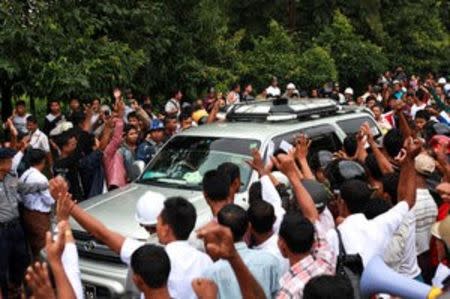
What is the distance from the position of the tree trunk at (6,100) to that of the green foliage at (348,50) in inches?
568

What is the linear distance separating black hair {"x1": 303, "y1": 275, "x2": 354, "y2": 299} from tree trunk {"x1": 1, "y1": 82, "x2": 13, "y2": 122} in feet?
35.9

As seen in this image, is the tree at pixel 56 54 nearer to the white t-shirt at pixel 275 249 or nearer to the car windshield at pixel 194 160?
the car windshield at pixel 194 160

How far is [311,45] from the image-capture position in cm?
2459

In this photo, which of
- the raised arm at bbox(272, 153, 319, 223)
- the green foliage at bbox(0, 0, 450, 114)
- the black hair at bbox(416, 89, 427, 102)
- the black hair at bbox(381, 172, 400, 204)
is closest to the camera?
the raised arm at bbox(272, 153, 319, 223)

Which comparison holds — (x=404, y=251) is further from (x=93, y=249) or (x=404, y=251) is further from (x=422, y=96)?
(x=422, y=96)

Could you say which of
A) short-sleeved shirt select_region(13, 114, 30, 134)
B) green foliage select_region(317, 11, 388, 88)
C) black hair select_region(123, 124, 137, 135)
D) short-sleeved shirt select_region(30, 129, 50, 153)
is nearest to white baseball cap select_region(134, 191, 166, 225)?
black hair select_region(123, 124, 137, 135)

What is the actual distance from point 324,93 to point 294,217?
14565 millimetres

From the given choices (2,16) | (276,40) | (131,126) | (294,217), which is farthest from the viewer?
(276,40)

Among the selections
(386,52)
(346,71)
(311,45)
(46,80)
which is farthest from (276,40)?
(46,80)

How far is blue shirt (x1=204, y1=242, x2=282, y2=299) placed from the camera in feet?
11.1

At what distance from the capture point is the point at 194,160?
22.9 feet

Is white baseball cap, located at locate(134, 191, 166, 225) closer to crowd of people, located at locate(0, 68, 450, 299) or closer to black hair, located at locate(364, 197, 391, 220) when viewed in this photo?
crowd of people, located at locate(0, 68, 450, 299)

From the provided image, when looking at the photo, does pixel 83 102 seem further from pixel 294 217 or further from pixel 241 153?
pixel 294 217

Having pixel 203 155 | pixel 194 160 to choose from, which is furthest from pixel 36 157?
pixel 203 155
